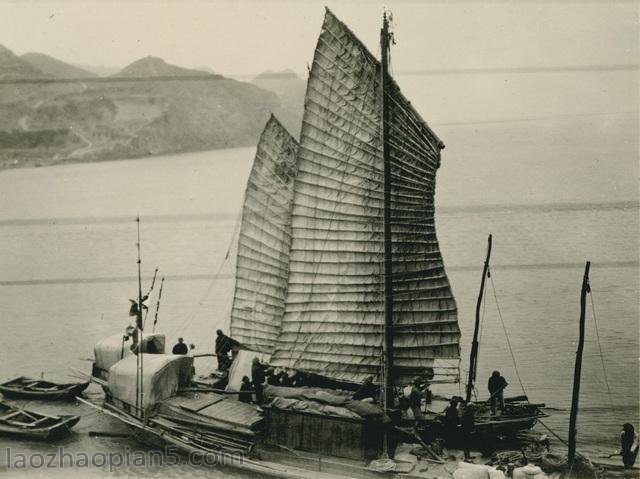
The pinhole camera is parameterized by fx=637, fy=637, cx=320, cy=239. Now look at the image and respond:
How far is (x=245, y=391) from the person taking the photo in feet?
38.3

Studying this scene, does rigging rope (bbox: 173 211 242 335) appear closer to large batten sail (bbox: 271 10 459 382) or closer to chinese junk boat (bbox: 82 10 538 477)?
chinese junk boat (bbox: 82 10 538 477)

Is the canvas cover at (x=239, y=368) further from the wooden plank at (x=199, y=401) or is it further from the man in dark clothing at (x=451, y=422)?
the man in dark clothing at (x=451, y=422)

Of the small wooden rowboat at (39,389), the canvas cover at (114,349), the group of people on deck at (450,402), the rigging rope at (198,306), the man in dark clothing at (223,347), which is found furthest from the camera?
the rigging rope at (198,306)

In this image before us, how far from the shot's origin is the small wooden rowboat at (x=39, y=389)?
14211 millimetres

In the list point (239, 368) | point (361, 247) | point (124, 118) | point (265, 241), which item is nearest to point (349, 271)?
point (361, 247)

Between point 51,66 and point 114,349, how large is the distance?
7.05 metres

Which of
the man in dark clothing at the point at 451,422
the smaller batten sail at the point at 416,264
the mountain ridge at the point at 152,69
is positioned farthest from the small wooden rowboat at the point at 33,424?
the mountain ridge at the point at 152,69

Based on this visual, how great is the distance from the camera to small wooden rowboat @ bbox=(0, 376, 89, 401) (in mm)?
14211

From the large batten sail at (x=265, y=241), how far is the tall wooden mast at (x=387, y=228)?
4121 mm

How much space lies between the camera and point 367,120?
11398mm

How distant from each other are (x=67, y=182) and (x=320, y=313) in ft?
70.8

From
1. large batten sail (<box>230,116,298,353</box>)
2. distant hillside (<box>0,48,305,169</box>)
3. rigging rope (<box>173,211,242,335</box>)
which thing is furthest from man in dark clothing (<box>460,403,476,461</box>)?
distant hillside (<box>0,48,305,169</box>)

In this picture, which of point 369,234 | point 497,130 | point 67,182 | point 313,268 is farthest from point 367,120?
point 67,182

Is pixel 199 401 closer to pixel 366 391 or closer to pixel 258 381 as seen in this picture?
pixel 258 381
